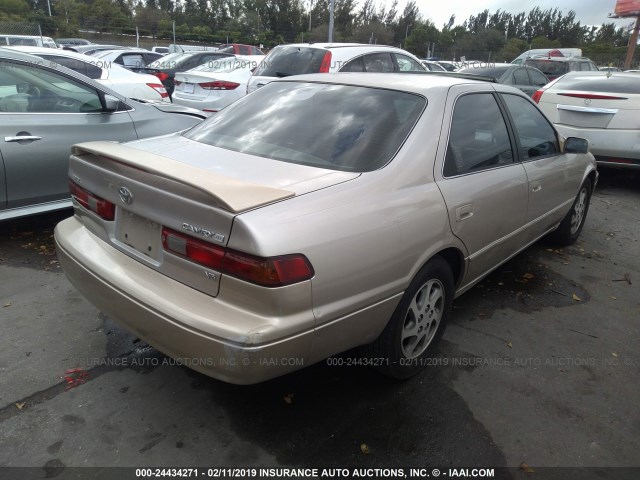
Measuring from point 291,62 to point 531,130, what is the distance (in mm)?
4954

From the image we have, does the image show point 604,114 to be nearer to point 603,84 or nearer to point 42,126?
point 603,84

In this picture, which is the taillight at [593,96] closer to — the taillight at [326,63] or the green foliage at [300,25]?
the taillight at [326,63]

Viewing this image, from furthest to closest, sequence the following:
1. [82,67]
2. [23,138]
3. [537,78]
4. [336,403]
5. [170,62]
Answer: [170,62]
[537,78]
[82,67]
[23,138]
[336,403]

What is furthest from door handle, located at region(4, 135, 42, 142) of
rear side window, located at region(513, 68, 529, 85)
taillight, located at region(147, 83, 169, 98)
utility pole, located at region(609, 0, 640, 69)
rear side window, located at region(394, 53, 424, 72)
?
utility pole, located at region(609, 0, 640, 69)

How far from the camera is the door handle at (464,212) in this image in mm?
2734

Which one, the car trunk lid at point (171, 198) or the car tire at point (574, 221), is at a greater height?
the car trunk lid at point (171, 198)

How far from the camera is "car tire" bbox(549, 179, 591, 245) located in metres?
4.76

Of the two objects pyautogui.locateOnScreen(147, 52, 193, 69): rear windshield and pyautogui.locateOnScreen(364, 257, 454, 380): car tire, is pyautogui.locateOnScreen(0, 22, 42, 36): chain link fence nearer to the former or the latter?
pyautogui.locateOnScreen(147, 52, 193, 69): rear windshield

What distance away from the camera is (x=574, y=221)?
4.89 m

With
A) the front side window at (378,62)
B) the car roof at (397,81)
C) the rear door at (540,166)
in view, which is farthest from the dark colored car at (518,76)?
the car roof at (397,81)

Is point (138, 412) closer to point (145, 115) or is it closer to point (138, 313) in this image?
point (138, 313)

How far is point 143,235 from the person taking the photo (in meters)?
2.29

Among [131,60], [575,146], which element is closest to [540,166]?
[575,146]

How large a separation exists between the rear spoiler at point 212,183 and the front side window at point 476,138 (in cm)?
115
